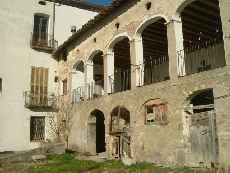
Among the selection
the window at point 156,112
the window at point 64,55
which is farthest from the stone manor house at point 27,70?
the window at point 156,112

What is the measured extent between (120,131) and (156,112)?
2.88m

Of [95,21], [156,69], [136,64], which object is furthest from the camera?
[156,69]

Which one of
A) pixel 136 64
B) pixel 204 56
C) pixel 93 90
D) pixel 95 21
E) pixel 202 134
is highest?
pixel 95 21

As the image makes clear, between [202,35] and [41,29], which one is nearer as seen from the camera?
[202,35]

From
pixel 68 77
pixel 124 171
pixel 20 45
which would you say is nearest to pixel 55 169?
pixel 124 171

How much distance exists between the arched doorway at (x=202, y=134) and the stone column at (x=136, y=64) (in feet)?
10.0

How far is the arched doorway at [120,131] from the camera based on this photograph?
14721 millimetres

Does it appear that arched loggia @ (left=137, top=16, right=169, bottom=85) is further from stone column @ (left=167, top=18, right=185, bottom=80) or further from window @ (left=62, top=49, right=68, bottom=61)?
window @ (left=62, top=49, right=68, bottom=61)

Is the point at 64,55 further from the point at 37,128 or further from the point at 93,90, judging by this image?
the point at 37,128

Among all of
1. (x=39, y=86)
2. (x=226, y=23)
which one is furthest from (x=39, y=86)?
(x=226, y=23)

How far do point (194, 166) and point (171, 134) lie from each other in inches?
56.2

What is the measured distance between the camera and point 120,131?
15031 millimetres

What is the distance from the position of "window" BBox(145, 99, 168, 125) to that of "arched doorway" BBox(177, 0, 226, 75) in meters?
2.02

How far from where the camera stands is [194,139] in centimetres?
1138
